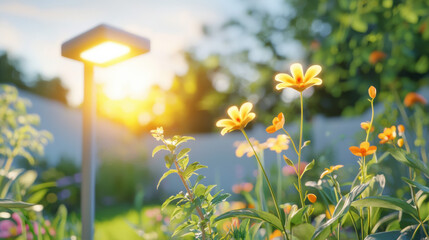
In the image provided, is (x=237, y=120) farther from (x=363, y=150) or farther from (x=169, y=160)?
(x=363, y=150)

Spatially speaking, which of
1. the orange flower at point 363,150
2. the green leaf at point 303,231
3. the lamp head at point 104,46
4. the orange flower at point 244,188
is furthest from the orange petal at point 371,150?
the orange flower at point 244,188

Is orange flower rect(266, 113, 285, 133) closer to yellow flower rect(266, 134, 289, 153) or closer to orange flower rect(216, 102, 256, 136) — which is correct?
orange flower rect(216, 102, 256, 136)

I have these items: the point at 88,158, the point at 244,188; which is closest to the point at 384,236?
the point at 88,158

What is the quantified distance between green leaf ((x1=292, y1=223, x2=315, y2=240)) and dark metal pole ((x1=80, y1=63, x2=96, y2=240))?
74 cm

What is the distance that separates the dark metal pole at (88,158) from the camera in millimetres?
1205

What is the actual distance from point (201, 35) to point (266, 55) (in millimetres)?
1603

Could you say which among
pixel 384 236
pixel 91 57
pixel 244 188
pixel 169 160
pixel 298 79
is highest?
pixel 91 57

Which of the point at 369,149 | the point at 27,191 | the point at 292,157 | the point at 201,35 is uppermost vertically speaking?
the point at 201,35

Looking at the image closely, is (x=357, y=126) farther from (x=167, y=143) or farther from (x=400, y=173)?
(x=167, y=143)

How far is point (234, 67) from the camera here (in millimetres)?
6770

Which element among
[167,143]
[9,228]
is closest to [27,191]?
[9,228]

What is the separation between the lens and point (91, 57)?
1.29 metres

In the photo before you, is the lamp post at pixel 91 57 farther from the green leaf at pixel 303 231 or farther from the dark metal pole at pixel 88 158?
the green leaf at pixel 303 231

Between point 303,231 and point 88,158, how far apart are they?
0.80m
